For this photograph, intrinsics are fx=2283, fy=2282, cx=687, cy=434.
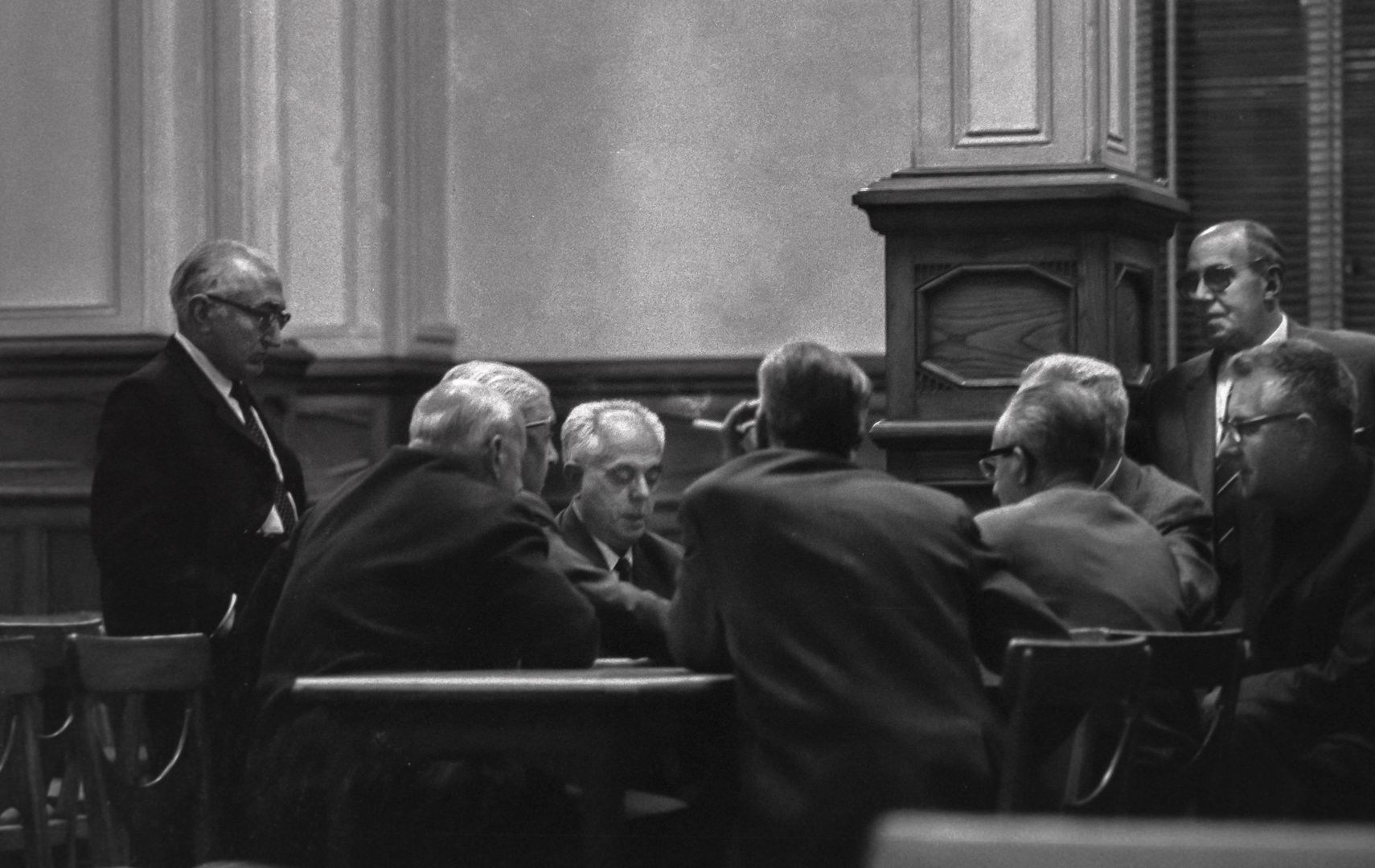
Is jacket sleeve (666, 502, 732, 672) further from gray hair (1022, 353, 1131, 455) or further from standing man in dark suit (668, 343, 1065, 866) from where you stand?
gray hair (1022, 353, 1131, 455)

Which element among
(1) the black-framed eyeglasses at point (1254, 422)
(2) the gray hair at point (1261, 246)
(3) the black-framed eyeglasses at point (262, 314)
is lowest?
(1) the black-framed eyeglasses at point (1254, 422)

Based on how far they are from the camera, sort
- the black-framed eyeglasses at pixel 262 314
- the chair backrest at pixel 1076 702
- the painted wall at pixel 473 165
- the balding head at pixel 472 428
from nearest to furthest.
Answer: the chair backrest at pixel 1076 702
the balding head at pixel 472 428
the black-framed eyeglasses at pixel 262 314
the painted wall at pixel 473 165

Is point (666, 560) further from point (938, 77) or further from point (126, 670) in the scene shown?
point (938, 77)

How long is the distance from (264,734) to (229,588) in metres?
1.07

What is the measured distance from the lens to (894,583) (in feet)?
11.2

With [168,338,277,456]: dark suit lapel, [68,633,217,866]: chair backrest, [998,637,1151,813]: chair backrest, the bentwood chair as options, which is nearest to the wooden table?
[68,633,217,866]: chair backrest

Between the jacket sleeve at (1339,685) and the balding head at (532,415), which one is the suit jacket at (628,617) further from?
the jacket sleeve at (1339,685)

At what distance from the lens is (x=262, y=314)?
5.14 meters

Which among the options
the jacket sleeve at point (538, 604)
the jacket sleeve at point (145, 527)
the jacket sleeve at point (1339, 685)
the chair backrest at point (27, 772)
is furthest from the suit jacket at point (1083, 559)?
the jacket sleeve at point (145, 527)

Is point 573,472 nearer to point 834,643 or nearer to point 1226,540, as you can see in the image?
point 1226,540

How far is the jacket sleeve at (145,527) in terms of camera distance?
4.70m

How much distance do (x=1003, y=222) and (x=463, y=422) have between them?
2.30 meters

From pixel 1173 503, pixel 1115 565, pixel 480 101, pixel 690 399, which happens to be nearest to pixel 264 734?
pixel 1115 565

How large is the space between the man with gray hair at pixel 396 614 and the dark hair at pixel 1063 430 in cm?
87
